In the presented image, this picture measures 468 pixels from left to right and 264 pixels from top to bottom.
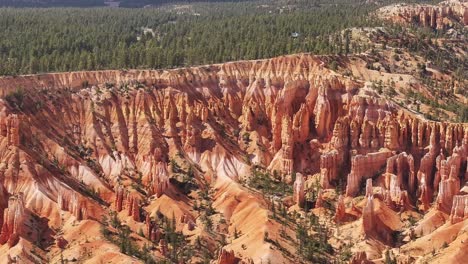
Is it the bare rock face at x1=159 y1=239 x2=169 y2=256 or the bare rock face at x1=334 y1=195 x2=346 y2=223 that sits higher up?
the bare rock face at x1=334 y1=195 x2=346 y2=223

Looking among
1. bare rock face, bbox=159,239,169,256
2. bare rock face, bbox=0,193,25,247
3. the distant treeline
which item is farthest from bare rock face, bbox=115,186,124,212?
the distant treeline

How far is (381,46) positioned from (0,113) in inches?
3089

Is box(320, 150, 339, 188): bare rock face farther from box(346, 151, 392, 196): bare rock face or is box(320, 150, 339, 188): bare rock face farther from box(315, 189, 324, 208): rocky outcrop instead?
box(315, 189, 324, 208): rocky outcrop

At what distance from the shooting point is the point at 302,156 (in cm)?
10712

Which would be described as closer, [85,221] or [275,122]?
[85,221]

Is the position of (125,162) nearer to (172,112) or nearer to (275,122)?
(172,112)

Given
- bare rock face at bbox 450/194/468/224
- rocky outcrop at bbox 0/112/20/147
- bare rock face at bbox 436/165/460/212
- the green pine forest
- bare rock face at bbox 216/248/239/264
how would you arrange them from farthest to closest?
the green pine forest → rocky outcrop at bbox 0/112/20/147 → bare rock face at bbox 436/165/460/212 → bare rock face at bbox 450/194/468/224 → bare rock face at bbox 216/248/239/264

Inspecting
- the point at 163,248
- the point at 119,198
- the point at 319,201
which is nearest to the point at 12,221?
the point at 119,198

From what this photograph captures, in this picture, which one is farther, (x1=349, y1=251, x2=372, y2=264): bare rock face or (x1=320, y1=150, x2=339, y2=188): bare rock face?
(x1=320, y1=150, x2=339, y2=188): bare rock face

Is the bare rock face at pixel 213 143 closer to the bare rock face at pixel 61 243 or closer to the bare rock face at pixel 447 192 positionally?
the bare rock face at pixel 447 192

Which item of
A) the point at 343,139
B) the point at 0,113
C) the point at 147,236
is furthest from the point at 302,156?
the point at 0,113

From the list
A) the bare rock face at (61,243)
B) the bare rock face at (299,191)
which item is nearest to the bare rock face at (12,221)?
the bare rock face at (61,243)

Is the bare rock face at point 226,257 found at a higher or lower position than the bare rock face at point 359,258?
higher

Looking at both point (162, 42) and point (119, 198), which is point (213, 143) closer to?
point (119, 198)
